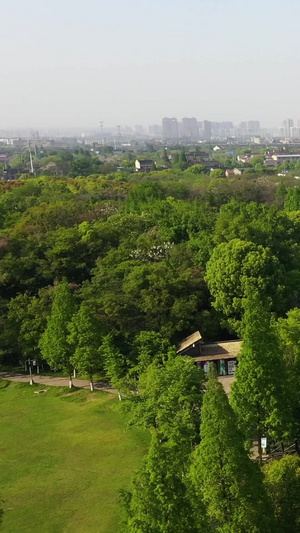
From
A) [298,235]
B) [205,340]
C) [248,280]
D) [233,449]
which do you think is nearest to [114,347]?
[205,340]

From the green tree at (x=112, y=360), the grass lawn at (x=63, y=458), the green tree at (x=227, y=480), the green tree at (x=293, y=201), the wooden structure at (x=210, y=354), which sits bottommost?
the grass lawn at (x=63, y=458)

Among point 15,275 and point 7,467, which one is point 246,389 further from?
point 15,275

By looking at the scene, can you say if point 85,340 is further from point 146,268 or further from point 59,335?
point 146,268

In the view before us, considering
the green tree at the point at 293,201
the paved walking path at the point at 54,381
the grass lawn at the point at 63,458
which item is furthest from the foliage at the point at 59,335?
the green tree at the point at 293,201

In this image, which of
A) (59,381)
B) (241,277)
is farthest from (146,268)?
(59,381)

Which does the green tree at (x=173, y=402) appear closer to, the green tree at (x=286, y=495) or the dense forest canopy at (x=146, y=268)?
the green tree at (x=286, y=495)

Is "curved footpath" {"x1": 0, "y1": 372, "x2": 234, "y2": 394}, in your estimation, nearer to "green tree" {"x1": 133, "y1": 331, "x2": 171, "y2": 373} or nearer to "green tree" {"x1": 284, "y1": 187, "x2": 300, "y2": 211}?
"green tree" {"x1": 133, "y1": 331, "x2": 171, "y2": 373}

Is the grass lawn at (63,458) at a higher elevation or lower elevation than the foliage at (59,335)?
lower

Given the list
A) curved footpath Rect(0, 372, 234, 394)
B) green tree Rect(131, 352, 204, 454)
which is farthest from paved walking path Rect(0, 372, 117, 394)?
green tree Rect(131, 352, 204, 454)
